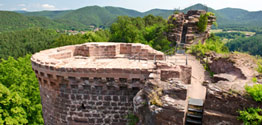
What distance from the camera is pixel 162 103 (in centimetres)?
591

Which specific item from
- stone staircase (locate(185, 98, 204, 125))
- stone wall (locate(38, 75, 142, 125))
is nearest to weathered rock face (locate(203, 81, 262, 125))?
stone staircase (locate(185, 98, 204, 125))

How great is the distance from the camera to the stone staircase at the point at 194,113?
6.54 m

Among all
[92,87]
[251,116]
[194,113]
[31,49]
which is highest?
[251,116]

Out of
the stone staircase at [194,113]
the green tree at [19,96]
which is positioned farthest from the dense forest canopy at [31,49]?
the stone staircase at [194,113]

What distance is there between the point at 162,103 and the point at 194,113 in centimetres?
182

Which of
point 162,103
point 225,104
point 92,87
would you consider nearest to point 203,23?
point 92,87

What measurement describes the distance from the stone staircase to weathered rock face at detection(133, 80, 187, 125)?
1.06 m

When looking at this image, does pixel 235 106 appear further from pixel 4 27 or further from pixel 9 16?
pixel 9 16

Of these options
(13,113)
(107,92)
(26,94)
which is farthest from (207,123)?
(26,94)

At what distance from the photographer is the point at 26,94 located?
711 inches

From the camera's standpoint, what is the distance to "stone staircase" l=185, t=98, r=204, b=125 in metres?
6.54

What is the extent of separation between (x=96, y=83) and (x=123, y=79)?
1.32m

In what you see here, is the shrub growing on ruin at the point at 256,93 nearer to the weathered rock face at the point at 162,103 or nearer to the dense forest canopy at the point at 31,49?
the weathered rock face at the point at 162,103

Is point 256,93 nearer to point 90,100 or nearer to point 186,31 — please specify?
point 90,100
